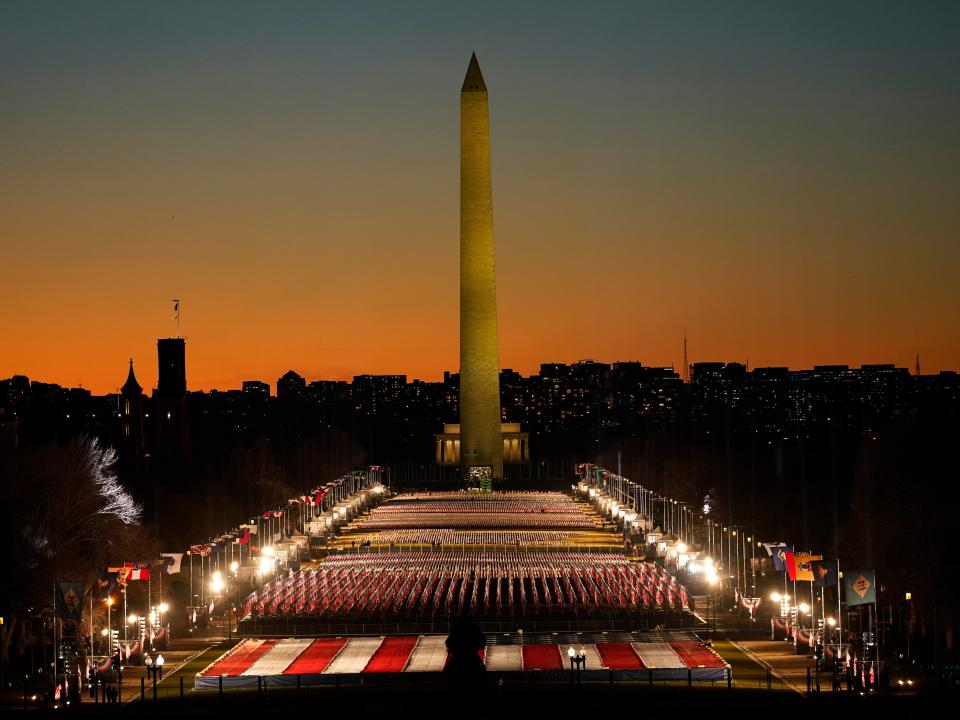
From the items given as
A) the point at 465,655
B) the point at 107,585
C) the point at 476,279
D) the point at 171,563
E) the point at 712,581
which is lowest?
the point at 712,581

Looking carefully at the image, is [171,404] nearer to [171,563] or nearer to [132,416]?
[132,416]

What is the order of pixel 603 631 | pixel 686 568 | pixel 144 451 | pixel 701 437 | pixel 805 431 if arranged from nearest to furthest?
pixel 603 631
pixel 686 568
pixel 144 451
pixel 701 437
pixel 805 431

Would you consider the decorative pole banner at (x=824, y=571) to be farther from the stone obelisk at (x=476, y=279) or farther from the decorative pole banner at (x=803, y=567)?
the stone obelisk at (x=476, y=279)

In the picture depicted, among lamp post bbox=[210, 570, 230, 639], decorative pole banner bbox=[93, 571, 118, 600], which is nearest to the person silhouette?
decorative pole banner bbox=[93, 571, 118, 600]

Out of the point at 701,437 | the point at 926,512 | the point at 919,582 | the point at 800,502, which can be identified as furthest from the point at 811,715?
the point at 701,437

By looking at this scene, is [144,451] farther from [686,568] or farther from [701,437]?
[686,568]

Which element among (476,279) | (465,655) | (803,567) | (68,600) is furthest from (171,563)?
(476,279)

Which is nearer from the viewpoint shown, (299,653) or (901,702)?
(901,702)

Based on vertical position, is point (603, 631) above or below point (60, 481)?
below
